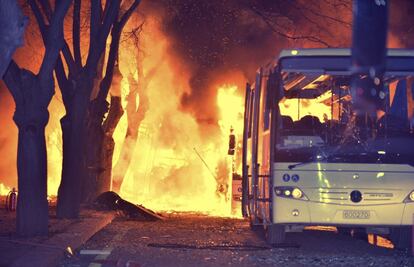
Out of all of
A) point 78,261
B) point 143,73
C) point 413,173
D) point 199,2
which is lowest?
point 78,261

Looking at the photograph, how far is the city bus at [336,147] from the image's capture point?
13281 mm

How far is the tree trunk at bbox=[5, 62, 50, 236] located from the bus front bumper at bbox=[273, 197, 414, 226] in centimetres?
401

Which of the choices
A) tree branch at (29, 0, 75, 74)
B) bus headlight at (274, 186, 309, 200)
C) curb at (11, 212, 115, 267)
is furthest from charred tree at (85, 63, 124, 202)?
bus headlight at (274, 186, 309, 200)

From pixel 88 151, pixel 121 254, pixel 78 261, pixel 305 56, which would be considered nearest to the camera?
pixel 78 261

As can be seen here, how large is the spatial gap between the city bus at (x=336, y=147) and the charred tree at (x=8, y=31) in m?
5.19

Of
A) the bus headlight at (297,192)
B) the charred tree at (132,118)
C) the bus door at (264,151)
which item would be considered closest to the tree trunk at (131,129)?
the charred tree at (132,118)

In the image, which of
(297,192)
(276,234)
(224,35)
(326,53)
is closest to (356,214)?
(297,192)

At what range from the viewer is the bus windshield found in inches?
525

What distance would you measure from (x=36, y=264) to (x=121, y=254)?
7.11 feet

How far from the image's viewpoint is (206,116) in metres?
41.5

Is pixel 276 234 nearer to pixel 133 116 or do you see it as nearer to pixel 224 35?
pixel 133 116

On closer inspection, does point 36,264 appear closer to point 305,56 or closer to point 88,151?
point 305,56

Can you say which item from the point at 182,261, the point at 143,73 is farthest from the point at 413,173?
the point at 143,73

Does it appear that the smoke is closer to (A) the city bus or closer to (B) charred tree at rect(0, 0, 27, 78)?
(A) the city bus
